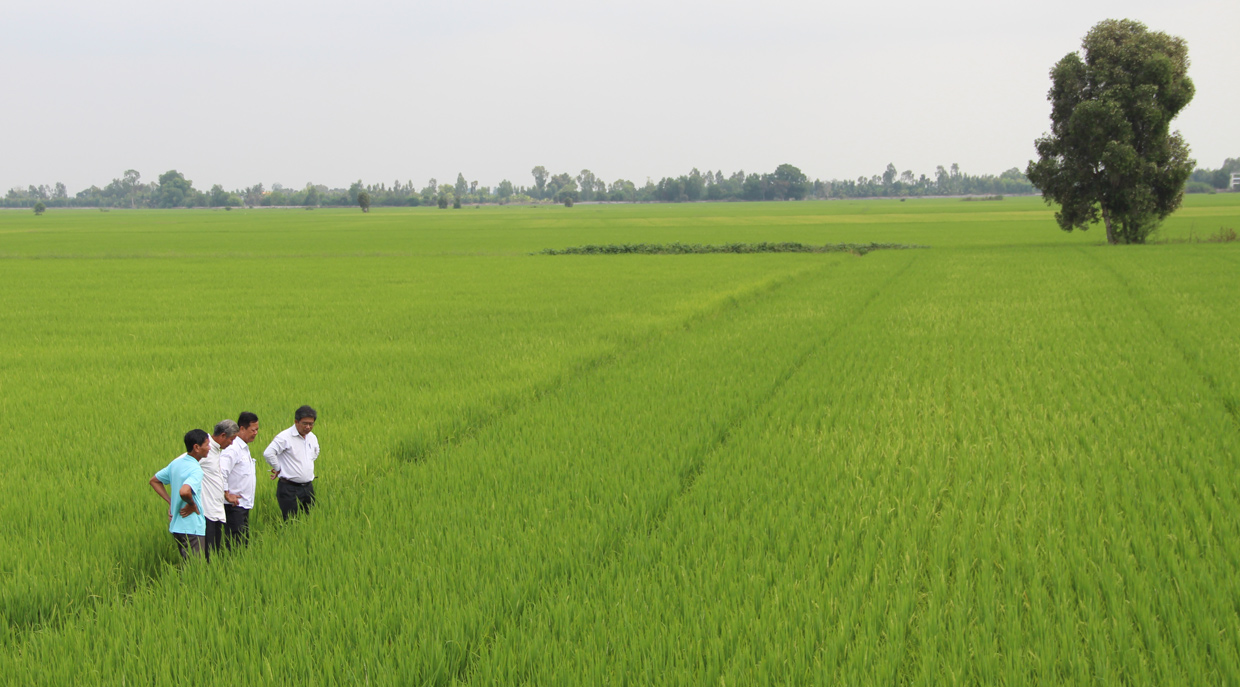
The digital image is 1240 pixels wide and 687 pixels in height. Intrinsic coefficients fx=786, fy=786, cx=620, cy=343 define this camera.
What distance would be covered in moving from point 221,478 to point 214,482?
0.05 m

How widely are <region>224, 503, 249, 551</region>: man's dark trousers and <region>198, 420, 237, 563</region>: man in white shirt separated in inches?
5.1

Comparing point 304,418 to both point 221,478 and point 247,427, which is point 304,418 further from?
point 221,478

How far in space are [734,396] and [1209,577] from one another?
5.16 metres

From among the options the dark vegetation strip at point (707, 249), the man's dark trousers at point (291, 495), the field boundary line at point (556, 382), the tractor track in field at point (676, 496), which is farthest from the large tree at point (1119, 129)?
the man's dark trousers at point (291, 495)

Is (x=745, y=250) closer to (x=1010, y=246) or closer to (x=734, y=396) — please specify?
(x=1010, y=246)

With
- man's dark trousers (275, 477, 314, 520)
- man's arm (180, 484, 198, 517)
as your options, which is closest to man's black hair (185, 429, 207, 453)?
man's arm (180, 484, 198, 517)

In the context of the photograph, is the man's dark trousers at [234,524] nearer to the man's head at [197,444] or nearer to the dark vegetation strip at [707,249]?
the man's head at [197,444]

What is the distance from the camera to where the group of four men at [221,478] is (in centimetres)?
401

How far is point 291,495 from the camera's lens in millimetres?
4984

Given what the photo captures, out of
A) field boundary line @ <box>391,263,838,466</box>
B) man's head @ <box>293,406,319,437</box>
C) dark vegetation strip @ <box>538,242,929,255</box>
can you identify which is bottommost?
field boundary line @ <box>391,263,838,466</box>

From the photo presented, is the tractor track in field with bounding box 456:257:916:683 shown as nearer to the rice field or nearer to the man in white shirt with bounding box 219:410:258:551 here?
the rice field

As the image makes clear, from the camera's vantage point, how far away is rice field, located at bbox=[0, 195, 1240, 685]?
10.9ft

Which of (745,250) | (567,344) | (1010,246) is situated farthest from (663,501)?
(1010,246)

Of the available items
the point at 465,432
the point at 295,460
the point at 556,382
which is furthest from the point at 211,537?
the point at 556,382
